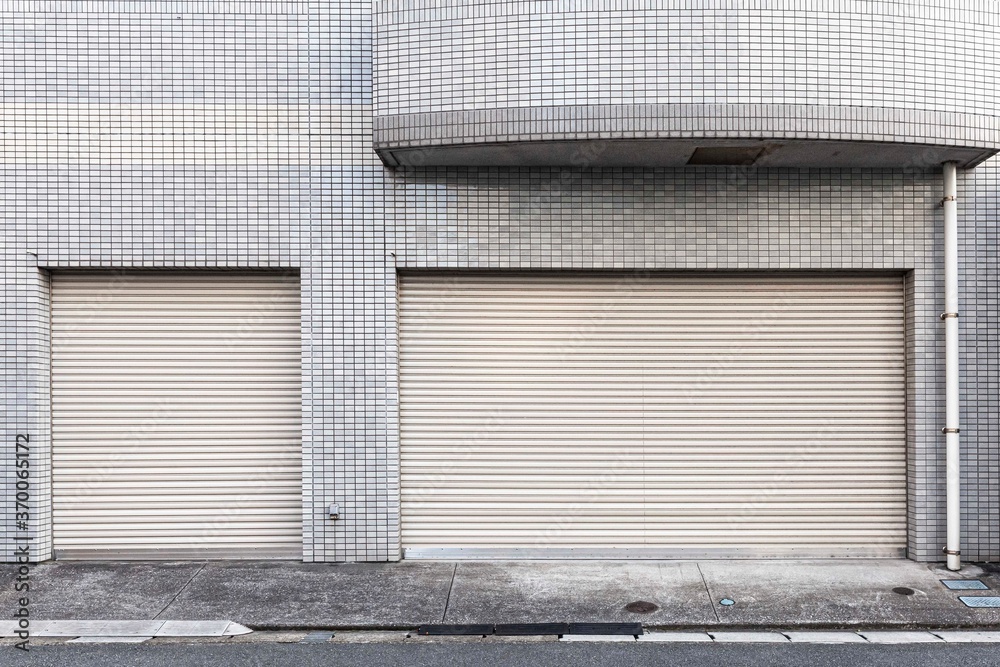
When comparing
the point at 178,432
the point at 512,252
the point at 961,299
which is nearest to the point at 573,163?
the point at 512,252

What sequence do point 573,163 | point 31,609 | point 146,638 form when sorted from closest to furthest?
point 146,638 → point 31,609 → point 573,163

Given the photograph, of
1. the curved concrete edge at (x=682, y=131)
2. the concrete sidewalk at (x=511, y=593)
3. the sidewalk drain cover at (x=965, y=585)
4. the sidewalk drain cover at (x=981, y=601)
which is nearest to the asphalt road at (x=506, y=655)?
the concrete sidewalk at (x=511, y=593)

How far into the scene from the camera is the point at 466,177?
6281mm

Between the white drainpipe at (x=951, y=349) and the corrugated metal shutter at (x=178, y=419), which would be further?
the corrugated metal shutter at (x=178, y=419)

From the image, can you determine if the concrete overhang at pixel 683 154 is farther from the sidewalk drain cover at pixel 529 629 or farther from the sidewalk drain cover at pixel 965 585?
the sidewalk drain cover at pixel 529 629

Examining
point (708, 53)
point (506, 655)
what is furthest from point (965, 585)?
point (708, 53)

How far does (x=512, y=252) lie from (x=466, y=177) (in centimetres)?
83

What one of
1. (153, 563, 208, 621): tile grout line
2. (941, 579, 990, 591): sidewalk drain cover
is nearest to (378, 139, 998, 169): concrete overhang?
(941, 579, 990, 591): sidewalk drain cover

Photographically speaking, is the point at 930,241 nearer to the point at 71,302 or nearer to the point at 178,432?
the point at 178,432

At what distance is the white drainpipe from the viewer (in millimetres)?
6074

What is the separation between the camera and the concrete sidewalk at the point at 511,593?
5082mm

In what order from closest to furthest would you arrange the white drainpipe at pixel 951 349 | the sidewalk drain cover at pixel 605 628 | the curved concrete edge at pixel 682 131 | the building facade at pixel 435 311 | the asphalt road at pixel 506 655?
the asphalt road at pixel 506 655 < the sidewalk drain cover at pixel 605 628 < the curved concrete edge at pixel 682 131 < the white drainpipe at pixel 951 349 < the building facade at pixel 435 311

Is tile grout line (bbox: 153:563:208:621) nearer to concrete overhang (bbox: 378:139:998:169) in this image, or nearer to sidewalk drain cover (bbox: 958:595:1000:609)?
concrete overhang (bbox: 378:139:998:169)

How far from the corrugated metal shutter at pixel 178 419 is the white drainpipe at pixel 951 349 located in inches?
238
